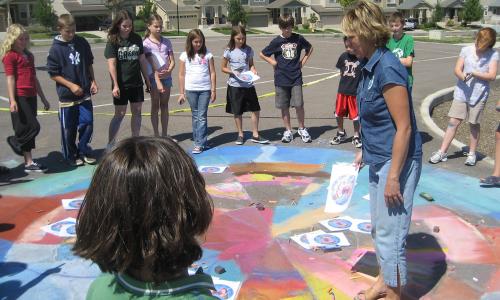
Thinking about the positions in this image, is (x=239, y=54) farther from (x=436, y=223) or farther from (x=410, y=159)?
(x=410, y=159)

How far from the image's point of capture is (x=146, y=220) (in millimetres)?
1425

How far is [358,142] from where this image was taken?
7855mm

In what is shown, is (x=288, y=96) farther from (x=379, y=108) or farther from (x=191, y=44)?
(x=379, y=108)

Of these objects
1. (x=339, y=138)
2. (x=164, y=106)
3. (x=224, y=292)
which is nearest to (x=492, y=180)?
(x=339, y=138)

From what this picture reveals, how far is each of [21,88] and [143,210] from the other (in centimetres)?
593

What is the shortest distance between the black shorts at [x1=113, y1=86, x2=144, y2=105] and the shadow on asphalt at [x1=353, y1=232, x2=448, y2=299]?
4.24m

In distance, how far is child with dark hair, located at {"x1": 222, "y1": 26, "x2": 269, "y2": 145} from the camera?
7809mm

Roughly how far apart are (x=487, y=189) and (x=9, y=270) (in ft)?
17.0

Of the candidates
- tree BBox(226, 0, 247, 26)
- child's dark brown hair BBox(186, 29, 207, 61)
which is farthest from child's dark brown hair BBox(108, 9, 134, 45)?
tree BBox(226, 0, 247, 26)

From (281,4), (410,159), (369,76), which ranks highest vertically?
(281,4)

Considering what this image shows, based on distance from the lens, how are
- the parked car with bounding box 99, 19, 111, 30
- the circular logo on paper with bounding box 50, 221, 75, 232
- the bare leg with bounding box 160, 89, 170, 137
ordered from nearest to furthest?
the circular logo on paper with bounding box 50, 221, 75, 232, the bare leg with bounding box 160, 89, 170, 137, the parked car with bounding box 99, 19, 111, 30

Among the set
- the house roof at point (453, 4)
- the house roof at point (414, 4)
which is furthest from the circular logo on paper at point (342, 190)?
the house roof at point (453, 4)

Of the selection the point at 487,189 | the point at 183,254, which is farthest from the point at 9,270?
the point at 487,189

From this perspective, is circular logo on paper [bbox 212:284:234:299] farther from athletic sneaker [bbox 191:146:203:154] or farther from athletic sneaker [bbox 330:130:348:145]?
athletic sneaker [bbox 330:130:348:145]
